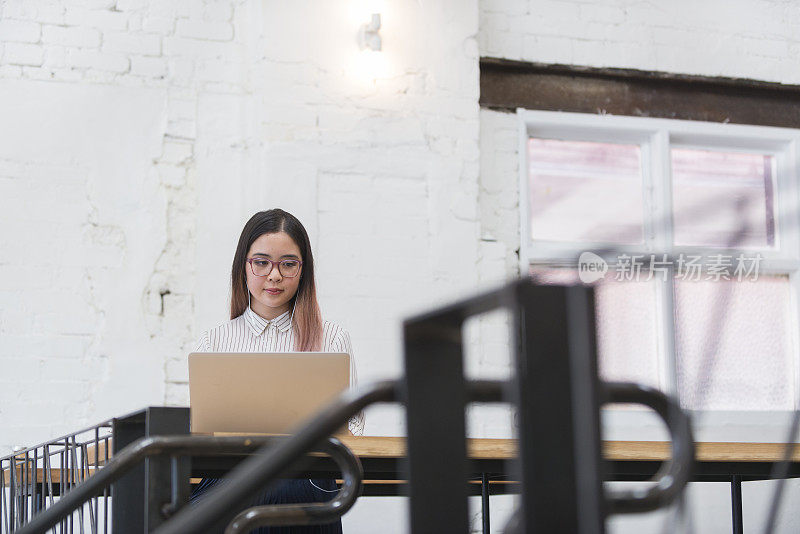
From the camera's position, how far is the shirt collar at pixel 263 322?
2.60 metres

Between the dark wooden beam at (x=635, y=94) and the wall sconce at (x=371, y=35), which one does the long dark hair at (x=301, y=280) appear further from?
the dark wooden beam at (x=635, y=94)

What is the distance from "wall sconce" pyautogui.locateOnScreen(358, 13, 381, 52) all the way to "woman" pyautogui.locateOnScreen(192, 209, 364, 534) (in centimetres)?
100

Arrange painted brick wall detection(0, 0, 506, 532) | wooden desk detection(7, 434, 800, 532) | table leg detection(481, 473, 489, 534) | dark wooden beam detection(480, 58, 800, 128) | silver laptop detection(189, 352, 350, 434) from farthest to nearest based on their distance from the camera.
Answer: dark wooden beam detection(480, 58, 800, 128) < painted brick wall detection(0, 0, 506, 532) < table leg detection(481, 473, 489, 534) < silver laptop detection(189, 352, 350, 434) < wooden desk detection(7, 434, 800, 532)

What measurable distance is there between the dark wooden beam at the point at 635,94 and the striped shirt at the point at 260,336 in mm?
1474

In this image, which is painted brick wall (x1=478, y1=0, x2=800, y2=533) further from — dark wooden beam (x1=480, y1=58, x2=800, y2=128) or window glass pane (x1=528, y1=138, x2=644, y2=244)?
window glass pane (x1=528, y1=138, x2=644, y2=244)

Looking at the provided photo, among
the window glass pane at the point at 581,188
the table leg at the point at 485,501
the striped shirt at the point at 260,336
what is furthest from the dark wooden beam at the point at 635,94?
the table leg at the point at 485,501

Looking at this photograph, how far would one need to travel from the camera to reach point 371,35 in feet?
11.1

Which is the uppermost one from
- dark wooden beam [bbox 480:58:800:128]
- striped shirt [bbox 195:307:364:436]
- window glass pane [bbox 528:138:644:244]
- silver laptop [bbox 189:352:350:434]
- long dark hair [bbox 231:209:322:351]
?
dark wooden beam [bbox 480:58:800:128]

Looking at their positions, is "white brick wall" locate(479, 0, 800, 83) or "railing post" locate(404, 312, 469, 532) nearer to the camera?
"railing post" locate(404, 312, 469, 532)

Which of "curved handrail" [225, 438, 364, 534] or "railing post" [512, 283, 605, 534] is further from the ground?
"railing post" [512, 283, 605, 534]

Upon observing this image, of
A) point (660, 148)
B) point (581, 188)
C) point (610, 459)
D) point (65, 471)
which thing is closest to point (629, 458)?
point (610, 459)

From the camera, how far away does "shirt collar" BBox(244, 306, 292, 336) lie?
2596 millimetres

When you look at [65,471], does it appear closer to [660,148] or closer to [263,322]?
[263,322]

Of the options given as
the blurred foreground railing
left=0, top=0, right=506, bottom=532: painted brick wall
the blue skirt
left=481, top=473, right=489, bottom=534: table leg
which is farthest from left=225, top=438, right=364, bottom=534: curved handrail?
left=0, top=0, right=506, bottom=532: painted brick wall
